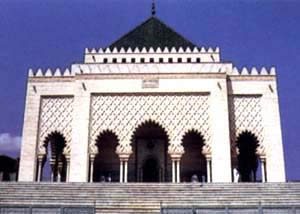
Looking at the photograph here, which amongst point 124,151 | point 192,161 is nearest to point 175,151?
point 124,151

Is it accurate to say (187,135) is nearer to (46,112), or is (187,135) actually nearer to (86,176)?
(86,176)

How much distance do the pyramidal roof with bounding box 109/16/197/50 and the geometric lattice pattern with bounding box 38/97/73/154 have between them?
4.91 m

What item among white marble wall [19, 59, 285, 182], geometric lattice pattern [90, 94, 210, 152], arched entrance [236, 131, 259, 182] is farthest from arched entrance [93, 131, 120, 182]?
arched entrance [236, 131, 259, 182]

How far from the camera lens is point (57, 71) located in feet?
61.5

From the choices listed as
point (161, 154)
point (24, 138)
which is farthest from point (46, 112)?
point (161, 154)

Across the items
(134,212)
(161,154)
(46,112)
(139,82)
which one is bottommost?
(134,212)

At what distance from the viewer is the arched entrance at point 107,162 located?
1900 centimetres

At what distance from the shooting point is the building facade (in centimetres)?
1702

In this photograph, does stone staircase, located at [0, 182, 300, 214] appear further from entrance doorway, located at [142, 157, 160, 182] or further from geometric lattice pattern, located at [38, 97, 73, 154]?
entrance doorway, located at [142, 157, 160, 182]

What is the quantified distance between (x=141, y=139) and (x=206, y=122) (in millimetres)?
3307

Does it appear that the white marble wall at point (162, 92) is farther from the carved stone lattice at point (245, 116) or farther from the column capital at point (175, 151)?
the column capital at point (175, 151)

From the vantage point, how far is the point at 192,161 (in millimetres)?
19266

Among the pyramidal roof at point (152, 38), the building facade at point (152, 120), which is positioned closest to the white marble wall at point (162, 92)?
the building facade at point (152, 120)

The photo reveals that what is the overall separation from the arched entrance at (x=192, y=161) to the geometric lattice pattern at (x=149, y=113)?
68.8 inches
